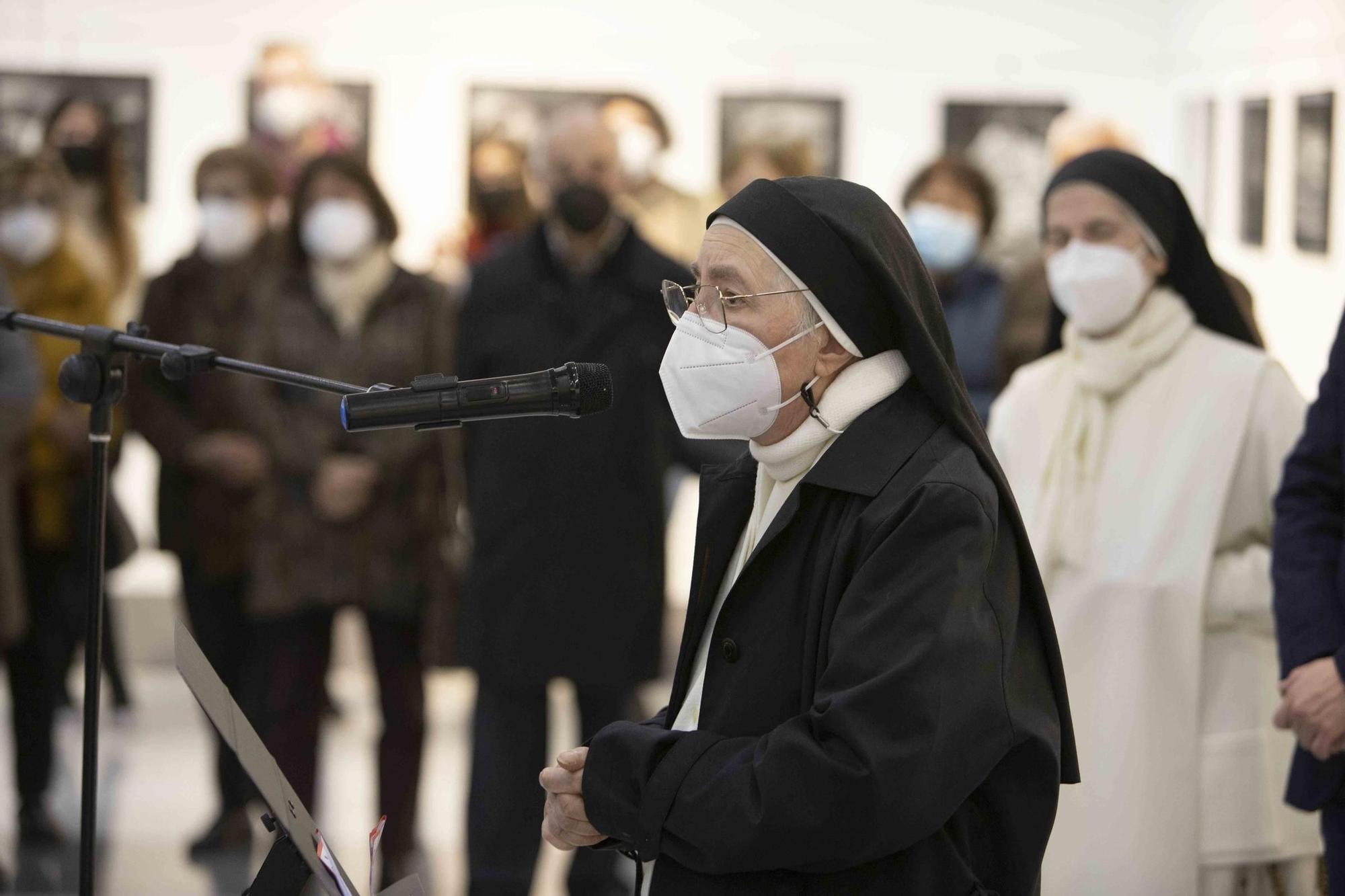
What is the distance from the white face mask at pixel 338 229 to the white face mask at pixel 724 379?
9.55 ft

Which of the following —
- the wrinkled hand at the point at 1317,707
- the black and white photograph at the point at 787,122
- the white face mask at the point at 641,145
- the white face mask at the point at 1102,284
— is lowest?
the wrinkled hand at the point at 1317,707

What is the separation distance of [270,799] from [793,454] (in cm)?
84

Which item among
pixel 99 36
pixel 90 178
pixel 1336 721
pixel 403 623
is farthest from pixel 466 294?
pixel 99 36

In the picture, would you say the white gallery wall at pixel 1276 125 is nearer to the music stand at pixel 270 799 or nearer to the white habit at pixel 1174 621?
the white habit at pixel 1174 621

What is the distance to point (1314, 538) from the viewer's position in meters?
3.19

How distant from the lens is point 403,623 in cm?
500

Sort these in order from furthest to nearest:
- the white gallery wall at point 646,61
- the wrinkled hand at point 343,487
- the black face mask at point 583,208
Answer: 1. the white gallery wall at point 646,61
2. the wrinkled hand at point 343,487
3. the black face mask at point 583,208

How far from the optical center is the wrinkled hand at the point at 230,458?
5.27 metres

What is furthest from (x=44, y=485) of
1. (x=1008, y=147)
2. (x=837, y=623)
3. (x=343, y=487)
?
(x=1008, y=147)

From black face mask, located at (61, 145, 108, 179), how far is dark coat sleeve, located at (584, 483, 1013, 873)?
499 centimetres

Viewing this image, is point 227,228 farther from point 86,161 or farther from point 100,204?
point 86,161

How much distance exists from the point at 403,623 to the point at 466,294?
105 cm

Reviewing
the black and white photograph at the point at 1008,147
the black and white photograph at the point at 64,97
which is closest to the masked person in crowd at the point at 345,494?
the black and white photograph at the point at 64,97

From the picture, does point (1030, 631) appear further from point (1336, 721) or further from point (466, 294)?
point (466, 294)
